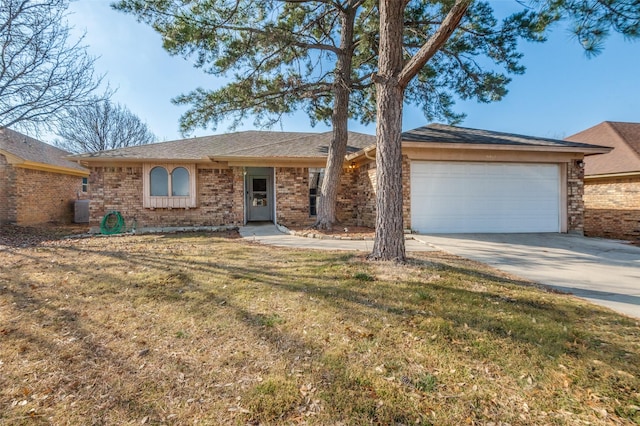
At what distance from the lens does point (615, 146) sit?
11.3 meters

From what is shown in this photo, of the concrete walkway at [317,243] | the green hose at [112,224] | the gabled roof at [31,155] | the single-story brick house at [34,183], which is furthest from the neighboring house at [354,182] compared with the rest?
the single-story brick house at [34,183]

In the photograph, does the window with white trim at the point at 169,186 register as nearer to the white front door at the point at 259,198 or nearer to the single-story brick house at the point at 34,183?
the white front door at the point at 259,198

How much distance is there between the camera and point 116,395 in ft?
6.63

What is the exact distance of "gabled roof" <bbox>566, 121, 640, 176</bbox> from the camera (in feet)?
33.3

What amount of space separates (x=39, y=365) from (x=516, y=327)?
166 inches

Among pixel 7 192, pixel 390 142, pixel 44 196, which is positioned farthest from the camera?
pixel 44 196

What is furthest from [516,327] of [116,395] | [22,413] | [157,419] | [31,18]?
[31,18]

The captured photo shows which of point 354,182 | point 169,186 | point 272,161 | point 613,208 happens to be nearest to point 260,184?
Answer: point 272,161

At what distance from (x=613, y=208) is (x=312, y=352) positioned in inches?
519

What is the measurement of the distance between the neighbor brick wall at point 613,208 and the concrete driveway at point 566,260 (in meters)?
3.07

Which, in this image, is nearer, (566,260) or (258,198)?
(566,260)

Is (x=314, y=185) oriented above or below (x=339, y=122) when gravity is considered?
below

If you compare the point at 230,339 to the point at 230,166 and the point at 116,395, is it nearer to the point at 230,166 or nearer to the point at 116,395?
the point at 116,395

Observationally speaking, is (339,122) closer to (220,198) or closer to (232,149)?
(232,149)
